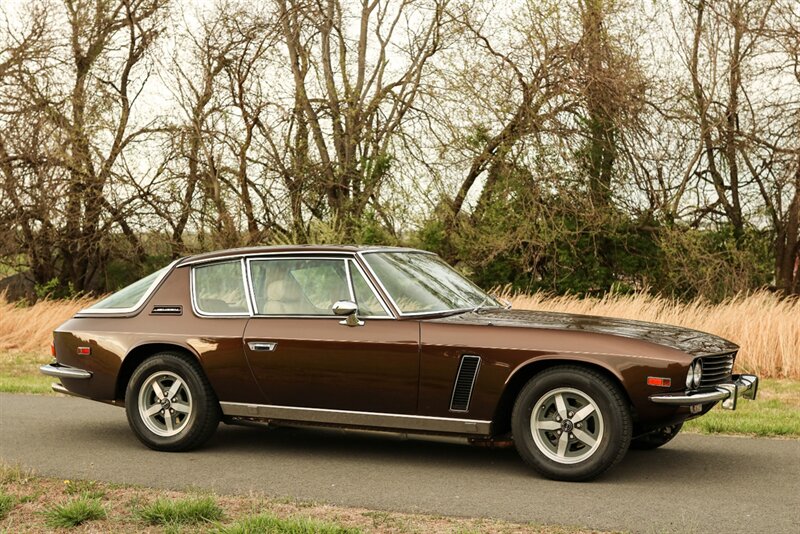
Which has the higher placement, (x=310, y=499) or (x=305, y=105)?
(x=305, y=105)

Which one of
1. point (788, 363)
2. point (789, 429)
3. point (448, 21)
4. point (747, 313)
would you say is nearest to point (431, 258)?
point (789, 429)

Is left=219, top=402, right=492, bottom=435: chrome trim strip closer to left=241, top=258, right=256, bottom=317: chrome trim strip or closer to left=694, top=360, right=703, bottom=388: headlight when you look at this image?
left=241, top=258, right=256, bottom=317: chrome trim strip

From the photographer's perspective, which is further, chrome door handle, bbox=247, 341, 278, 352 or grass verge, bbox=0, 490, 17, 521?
chrome door handle, bbox=247, 341, 278, 352

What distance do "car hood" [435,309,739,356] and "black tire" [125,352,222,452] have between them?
2.01 meters

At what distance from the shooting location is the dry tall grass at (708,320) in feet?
46.8

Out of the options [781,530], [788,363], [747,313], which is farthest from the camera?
[747,313]

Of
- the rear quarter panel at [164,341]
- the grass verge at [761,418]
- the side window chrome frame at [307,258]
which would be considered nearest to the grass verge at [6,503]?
the rear quarter panel at [164,341]

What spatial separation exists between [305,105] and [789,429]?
63.6 ft

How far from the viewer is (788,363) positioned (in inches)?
552

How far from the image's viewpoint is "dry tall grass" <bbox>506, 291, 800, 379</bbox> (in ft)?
46.5

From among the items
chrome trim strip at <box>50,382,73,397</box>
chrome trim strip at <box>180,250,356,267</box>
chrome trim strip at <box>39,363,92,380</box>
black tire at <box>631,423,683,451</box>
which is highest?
chrome trim strip at <box>180,250,356,267</box>

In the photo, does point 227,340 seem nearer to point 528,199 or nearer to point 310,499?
point 310,499

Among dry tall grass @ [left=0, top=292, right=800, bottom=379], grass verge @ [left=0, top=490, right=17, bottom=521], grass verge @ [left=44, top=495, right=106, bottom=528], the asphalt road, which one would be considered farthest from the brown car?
dry tall grass @ [left=0, top=292, right=800, bottom=379]

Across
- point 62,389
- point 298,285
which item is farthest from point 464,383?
point 62,389
